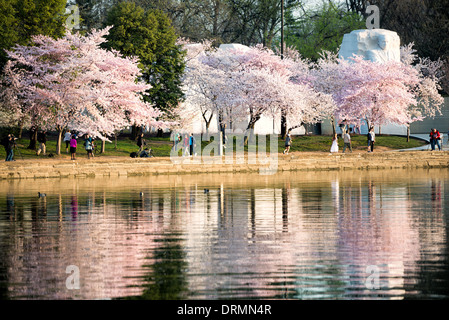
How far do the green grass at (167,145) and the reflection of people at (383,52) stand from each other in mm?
7832

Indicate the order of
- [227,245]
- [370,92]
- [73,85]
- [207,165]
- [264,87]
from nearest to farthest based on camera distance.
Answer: [227,245] < [207,165] < [73,85] < [264,87] < [370,92]

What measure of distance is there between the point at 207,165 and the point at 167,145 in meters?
15.3

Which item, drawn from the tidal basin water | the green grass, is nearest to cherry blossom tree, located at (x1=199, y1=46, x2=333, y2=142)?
the green grass

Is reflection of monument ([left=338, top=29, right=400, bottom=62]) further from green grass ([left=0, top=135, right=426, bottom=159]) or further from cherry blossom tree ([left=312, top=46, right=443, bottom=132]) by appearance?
green grass ([left=0, top=135, right=426, bottom=159])

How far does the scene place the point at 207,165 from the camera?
40188mm

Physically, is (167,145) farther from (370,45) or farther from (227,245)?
(227,245)

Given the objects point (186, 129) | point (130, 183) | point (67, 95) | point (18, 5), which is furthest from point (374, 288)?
point (186, 129)

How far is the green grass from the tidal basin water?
22.8 m

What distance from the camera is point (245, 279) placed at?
10.6m

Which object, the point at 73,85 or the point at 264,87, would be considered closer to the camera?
the point at 73,85

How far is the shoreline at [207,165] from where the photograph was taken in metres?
36.4

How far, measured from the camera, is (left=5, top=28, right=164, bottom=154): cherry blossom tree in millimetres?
44969

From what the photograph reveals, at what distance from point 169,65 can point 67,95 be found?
44.5 feet

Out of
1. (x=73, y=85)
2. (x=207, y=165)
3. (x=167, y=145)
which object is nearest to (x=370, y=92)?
(x=167, y=145)
